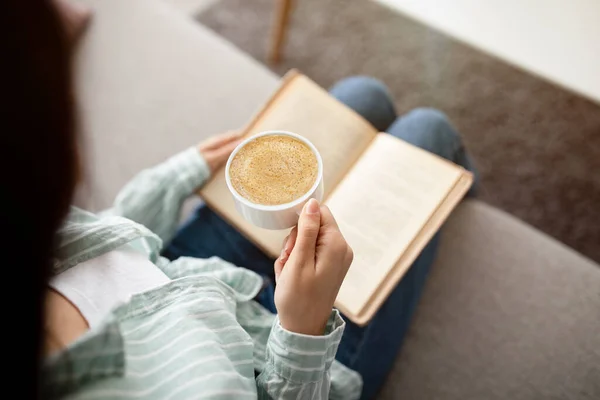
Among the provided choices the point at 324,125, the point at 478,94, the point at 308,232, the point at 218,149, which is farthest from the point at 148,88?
the point at 478,94

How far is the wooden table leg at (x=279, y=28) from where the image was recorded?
1.35m

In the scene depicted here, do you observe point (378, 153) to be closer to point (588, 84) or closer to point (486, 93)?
point (588, 84)

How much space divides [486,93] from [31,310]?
137 centimetres

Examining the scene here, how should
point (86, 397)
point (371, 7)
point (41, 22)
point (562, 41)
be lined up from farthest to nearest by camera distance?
point (371, 7), point (562, 41), point (86, 397), point (41, 22)

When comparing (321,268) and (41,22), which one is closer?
(41,22)

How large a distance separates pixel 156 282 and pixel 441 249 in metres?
0.48

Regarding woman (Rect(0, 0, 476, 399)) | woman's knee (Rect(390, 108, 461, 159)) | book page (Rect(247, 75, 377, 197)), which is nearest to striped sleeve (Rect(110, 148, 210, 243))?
woman (Rect(0, 0, 476, 399))

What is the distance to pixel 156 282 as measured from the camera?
0.61m

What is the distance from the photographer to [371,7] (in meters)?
1.60

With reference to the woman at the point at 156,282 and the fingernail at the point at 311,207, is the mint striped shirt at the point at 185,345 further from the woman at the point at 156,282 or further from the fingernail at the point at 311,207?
the fingernail at the point at 311,207

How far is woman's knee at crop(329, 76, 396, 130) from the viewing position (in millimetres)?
919

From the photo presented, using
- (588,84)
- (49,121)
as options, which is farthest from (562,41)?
(49,121)

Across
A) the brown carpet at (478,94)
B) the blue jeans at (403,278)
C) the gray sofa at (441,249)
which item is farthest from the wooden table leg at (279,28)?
the blue jeans at (403,278)

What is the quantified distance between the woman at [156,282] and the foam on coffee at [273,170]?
57 millimetres
